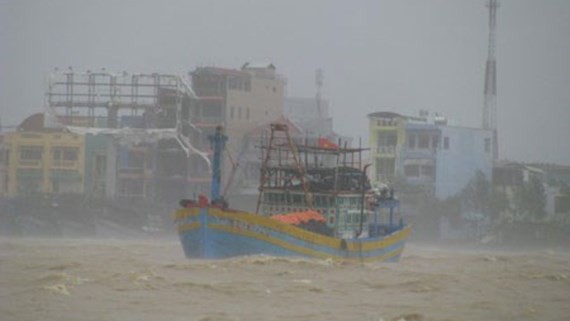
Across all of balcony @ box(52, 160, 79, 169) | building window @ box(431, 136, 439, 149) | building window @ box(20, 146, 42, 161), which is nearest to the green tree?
building window @ box(431, 136, 439, 149)

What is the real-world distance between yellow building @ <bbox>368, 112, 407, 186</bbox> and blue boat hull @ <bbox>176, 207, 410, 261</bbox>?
23.2 metres

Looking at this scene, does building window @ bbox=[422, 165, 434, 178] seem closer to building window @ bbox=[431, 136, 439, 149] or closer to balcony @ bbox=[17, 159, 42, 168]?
building window @ bbox=[431, 136, 439, 149]

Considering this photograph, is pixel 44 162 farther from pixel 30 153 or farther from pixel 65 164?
pixel 65 164

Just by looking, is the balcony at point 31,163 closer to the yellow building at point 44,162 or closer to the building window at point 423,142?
the yellow building at point 44,162

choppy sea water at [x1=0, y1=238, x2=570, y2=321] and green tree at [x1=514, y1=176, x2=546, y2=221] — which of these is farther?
green tree at [x1=514, y1=176, x2=546, y2=221]

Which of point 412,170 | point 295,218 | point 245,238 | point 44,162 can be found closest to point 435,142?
point 412,170

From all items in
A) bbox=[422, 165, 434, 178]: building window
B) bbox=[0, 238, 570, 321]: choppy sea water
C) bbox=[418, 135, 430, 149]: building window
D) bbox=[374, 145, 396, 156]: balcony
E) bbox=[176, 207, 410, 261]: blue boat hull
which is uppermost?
bbox=[418, 135, 430, 149]: building window

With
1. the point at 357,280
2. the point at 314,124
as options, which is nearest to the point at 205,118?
the point at 314,124

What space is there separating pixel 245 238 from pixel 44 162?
26.5m

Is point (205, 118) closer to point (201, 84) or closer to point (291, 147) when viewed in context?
point (201, 84)

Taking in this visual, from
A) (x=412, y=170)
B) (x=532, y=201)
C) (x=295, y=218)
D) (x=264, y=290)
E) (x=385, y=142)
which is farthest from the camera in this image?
(x=385, y=142)

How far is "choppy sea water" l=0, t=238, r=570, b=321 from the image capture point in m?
21.0

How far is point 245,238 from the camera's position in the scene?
3062 centimetres

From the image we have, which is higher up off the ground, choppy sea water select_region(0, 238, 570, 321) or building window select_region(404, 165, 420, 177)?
building window select_region(404, 165, 420, 177)
